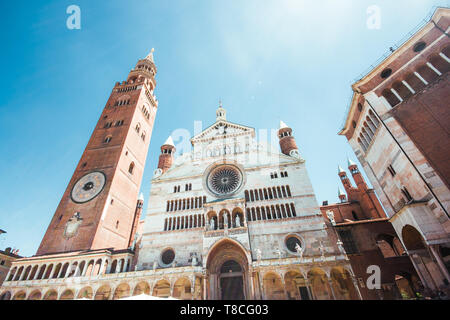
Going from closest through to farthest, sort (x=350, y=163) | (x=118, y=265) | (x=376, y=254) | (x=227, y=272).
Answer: (x=227, y=272) → (x=118, y=265) → (x=376, y=254) → (x=350, y=163)

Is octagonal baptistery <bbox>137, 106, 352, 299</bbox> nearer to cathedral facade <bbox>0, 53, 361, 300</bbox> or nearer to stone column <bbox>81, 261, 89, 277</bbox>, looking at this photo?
cathedral facade <bbox>0, 53, 361, 300</bbox>

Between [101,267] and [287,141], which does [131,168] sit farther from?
[287,141]

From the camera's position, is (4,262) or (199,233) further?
Result: (4,262)

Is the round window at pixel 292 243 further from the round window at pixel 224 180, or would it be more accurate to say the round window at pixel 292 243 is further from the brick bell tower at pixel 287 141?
the brick bell tower at pixel 287 141

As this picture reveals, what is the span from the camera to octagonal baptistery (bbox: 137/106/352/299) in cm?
1947

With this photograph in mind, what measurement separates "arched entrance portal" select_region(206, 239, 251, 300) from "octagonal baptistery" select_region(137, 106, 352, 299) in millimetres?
82

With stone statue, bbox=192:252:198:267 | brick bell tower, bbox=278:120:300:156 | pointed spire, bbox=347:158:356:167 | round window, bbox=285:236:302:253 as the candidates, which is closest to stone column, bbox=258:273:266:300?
round window, bbox=285:236:302:253

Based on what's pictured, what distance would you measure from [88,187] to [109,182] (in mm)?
3068

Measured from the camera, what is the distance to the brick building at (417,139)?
1447 centimetres

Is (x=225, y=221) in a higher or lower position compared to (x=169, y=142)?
lower

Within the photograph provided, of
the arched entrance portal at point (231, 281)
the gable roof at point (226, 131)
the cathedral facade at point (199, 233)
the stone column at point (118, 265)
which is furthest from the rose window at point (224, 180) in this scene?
the stone column at point (118, 265)

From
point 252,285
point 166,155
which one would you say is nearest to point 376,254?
point 252,285

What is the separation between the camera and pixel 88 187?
90.8ft
